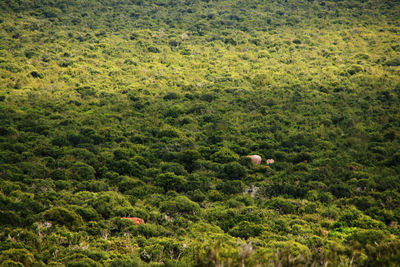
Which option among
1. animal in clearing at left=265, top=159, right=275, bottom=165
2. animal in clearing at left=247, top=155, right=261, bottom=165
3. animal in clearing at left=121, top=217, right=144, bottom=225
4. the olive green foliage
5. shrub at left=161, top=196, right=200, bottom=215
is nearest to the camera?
the olive green foliage

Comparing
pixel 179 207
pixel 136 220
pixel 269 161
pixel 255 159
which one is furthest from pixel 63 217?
pixel 269 161

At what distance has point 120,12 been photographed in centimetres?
8388

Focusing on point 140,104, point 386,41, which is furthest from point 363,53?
point 140,104

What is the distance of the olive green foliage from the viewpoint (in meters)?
14.7

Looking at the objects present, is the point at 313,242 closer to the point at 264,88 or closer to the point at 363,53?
the point at 264,88

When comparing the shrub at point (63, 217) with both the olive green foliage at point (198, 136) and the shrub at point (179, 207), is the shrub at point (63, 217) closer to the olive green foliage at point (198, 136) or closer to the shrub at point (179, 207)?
the olive green foliage at point (198, 136)

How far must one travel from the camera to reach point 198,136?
35.3 meters

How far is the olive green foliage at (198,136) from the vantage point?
14711mm

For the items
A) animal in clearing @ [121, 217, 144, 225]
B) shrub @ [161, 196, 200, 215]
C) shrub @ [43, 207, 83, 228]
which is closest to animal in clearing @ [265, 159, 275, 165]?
shrub @ [161, 196, 200, 215]

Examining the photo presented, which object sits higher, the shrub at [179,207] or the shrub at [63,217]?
the shrub at [63,217]

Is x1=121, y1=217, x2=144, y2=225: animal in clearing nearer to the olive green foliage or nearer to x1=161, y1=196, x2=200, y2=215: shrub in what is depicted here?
the olive green foliage

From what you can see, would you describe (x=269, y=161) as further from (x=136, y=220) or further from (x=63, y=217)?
(x=63, y=217)

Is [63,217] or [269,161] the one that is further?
[269,161]

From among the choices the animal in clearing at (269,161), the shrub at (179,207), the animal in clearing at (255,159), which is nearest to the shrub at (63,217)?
the shrub at (179,207)
